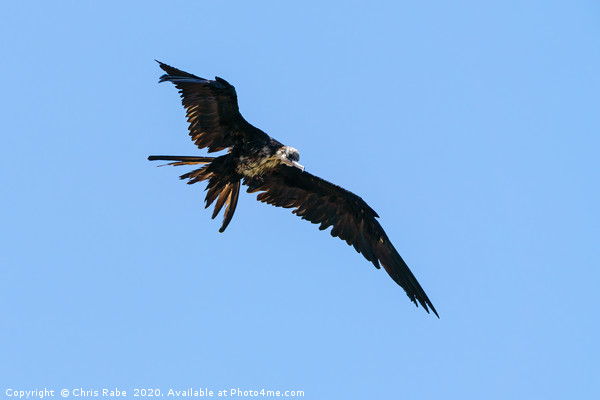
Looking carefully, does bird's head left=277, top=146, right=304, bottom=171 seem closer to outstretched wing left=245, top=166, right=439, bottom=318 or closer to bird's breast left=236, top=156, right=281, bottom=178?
bird's breast left=236, top=156, right=281, bottom=178

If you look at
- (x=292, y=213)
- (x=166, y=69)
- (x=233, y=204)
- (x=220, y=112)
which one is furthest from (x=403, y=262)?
(x=166, y=69)

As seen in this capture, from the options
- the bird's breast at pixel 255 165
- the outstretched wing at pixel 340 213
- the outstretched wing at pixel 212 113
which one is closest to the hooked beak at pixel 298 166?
the bird's breast at pixel 255 165

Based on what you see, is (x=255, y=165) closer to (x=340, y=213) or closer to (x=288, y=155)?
(x=288, y=155)

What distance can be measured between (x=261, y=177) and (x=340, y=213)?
155 cm

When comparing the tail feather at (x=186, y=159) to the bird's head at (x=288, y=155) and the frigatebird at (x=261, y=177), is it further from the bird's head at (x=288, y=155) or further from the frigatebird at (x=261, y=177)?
the bird's head at (x=288, y=155)

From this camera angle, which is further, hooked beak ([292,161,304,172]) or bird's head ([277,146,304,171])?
bird's head ([277,146,304,171])

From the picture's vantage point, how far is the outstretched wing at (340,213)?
15531 millimetres

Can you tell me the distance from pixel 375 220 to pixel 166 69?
14.4ft

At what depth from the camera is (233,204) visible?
14969 millimetres

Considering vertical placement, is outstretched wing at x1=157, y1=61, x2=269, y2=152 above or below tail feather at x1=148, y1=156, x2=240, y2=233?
above

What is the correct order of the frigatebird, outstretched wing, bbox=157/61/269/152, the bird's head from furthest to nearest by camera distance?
the bird's head < the frigatebird < outstretched wing, bbox=157/61/269/152

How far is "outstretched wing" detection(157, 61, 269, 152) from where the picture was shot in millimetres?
13695

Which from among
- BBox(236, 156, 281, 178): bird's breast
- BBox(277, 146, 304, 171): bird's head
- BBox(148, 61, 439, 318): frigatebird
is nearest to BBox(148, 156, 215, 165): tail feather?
BBox(148, 61, 439, 318): frigatebird

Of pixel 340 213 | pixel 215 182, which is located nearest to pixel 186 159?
pixel 215 182
